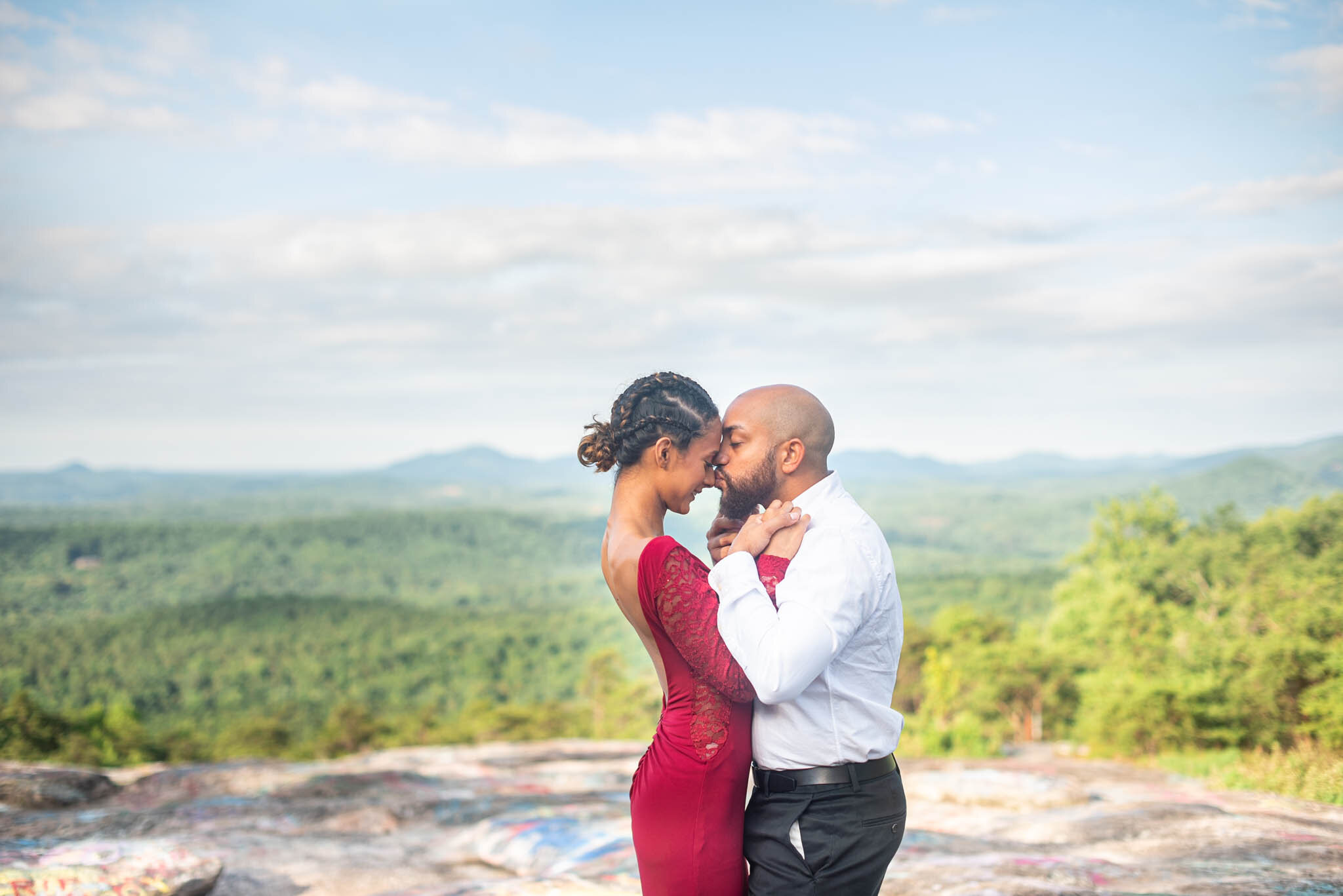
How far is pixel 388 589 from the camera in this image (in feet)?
369

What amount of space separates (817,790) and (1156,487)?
44.1 meters

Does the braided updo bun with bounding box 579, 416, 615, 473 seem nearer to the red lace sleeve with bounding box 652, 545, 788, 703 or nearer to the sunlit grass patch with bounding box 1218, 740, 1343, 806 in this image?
the red lace sleeve with bounding box 652, 545, 788, 703

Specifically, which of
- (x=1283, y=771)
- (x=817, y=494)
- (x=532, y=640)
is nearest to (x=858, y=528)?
(x=817, y=494)

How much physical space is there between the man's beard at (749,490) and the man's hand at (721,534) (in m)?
0.02

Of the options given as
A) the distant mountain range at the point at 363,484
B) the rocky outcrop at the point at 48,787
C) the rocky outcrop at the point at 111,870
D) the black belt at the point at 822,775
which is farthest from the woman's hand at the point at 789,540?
the distant mountain range at the point at 363,484

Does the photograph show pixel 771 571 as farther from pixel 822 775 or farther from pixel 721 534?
pixel 822 775

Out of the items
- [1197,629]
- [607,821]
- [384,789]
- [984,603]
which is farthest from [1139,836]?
[984,603]

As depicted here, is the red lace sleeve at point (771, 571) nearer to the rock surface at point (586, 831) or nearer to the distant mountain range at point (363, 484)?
the rock surface at point (586, 831)

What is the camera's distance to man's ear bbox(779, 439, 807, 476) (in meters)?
2.99

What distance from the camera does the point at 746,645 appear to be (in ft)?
8.59

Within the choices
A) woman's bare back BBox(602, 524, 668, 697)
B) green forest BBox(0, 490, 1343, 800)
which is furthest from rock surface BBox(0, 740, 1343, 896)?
woman's bare back BBox(602, 524, 668, 697)

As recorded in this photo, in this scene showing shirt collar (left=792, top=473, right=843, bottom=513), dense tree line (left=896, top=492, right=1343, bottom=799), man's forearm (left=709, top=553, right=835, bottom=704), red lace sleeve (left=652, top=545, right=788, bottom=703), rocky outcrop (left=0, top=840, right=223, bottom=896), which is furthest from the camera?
dense tree line (left=896, top=492, right=1343, bottom=799)

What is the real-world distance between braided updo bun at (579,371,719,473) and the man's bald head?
13cm

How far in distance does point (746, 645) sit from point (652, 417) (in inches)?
32.0
